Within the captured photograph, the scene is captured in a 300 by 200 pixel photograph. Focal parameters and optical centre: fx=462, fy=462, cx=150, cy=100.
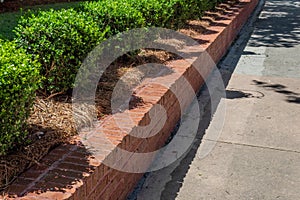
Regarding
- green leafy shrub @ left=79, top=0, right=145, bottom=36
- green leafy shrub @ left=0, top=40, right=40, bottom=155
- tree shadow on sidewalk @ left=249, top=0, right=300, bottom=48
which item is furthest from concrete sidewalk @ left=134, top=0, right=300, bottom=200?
tree shadow on sidewalk @ left=249, top=0, right=300, bottom=48

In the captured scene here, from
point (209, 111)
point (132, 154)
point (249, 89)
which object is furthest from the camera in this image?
point (249, 89)

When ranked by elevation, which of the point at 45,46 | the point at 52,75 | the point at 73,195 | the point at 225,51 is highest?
the point at 45,46

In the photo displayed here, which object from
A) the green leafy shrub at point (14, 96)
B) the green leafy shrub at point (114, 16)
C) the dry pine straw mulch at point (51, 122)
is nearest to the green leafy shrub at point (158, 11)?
the green leafy shrub at point (114, 16)

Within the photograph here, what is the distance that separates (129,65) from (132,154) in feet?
5.60

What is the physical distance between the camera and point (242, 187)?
3.93 m

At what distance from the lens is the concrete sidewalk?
3.90 meters

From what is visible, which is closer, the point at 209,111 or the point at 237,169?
the point at 237,169

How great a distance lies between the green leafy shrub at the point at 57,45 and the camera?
12.8ft

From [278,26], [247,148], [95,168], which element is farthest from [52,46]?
[278,26]

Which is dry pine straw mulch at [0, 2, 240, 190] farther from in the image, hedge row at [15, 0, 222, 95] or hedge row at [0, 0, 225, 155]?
hedge row at [15, 0, 222, 95]

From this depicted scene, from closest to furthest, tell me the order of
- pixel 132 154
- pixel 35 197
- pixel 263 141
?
pixel 35 197 < pixel 132 154 < pixel 263 141

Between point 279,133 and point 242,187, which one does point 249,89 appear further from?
→ point 242,187

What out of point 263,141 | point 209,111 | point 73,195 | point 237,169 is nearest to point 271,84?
point 209,111

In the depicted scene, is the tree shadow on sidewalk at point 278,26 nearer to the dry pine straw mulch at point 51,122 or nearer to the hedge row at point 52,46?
the hedge row at point 52,46
